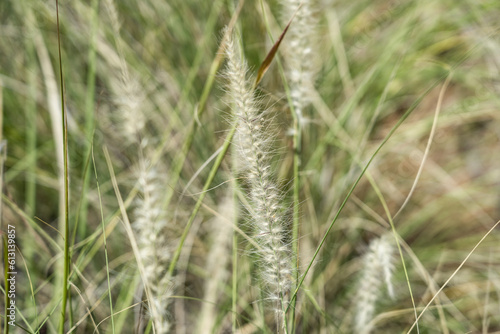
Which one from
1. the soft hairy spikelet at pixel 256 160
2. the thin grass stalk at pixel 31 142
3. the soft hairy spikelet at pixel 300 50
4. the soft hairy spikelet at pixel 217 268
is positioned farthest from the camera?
the thin grass stalk at pixel 31 142

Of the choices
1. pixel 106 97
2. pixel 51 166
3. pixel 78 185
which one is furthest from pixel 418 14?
pixel 51 166

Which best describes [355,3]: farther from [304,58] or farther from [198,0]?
[304,58]

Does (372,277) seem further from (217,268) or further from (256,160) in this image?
(256,160)

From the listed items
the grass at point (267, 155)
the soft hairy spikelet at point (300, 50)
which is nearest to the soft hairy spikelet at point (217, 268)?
the grass at point (267, 155)

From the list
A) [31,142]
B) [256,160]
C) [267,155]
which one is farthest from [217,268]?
[31,142]

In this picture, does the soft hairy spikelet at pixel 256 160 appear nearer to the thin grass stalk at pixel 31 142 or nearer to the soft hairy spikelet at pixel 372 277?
the soft hairy spikelet at pixel 372 277

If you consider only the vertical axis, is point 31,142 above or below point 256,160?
below

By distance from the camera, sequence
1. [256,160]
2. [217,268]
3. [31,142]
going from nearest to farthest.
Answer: [256,160] → [217,268] → [31,142]

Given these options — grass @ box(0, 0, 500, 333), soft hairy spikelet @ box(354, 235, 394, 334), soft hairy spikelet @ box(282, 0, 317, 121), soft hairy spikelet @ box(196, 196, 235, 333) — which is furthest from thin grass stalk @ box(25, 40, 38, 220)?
soft hairy spikelet @ box(354, 235, 394, 334)

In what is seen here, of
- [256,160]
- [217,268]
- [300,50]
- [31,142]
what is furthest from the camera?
[31,142]

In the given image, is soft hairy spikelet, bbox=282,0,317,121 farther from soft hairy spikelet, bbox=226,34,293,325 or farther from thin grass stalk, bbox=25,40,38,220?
thin grass stalk, bbox=25,40,38,220
